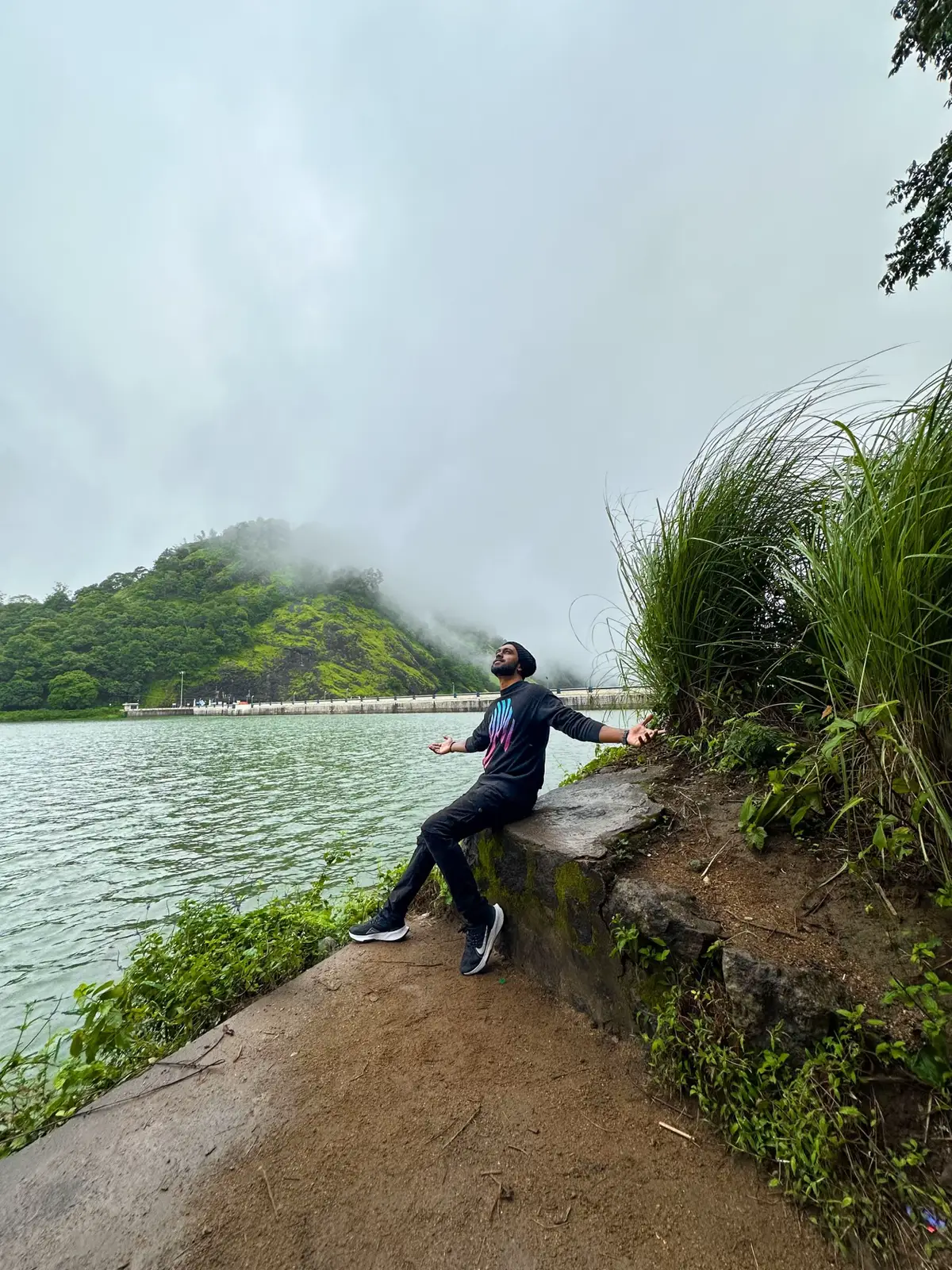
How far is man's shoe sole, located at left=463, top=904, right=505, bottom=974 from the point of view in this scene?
3.11 metres

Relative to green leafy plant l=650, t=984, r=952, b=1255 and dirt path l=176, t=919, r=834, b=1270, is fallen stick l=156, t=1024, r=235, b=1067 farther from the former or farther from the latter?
green leafy plant l=650, t=984, r=952, b=1255

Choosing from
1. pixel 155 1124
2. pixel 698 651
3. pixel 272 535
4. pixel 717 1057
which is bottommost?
pixel 155 1124

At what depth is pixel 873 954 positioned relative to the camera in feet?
5.75

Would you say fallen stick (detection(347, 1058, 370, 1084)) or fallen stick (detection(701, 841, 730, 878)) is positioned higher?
fallen stick (detection(701, 841, 730, 878))

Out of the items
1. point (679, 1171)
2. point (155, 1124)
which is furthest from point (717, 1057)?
point (155, 1124)

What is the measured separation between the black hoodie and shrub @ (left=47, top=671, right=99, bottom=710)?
9512cm

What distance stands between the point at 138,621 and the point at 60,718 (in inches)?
1076

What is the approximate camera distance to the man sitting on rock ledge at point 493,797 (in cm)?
313

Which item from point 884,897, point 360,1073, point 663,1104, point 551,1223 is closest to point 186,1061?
point 360,1073

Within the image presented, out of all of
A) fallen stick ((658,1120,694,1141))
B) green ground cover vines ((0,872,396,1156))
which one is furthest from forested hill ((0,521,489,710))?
fallen stick ((658,1120,694,1141))

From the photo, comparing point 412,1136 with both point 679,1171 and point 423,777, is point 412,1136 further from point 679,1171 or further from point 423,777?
point 423,777

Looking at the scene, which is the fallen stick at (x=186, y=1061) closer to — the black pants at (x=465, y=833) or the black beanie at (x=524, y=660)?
the black pants at (x=465, y=833)

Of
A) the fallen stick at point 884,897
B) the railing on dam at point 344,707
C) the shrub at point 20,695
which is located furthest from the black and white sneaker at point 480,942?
the shrub at point 20,695

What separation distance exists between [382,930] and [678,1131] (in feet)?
7.32
